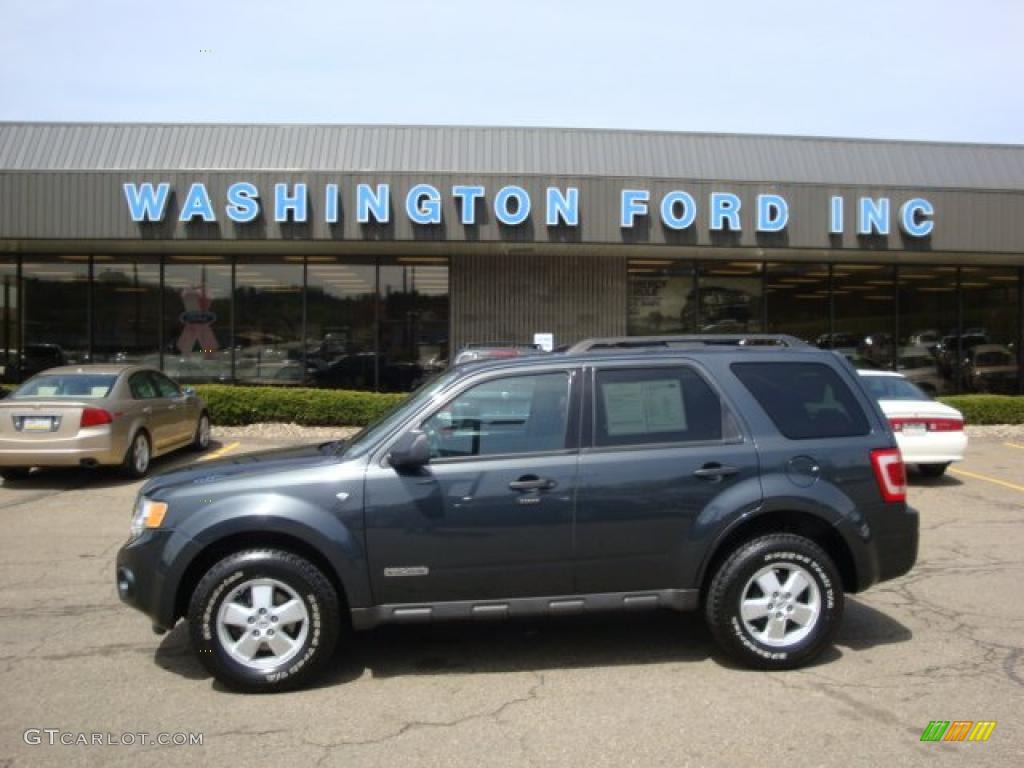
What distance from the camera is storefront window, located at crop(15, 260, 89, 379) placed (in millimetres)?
19250

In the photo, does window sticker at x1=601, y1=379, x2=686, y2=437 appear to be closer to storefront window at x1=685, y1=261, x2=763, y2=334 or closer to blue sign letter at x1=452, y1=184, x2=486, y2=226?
blue sign letter at x1=452, y1=184, x2=486, y2=226

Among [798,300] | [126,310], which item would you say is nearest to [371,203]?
[126,310]

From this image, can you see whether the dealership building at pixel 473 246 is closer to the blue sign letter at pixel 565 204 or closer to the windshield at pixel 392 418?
the blue sign letter at pixel 565 204

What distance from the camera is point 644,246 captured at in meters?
17.4

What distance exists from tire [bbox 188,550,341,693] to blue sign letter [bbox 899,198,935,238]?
16027mm

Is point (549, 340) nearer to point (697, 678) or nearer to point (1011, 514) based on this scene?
point (1011, 514)

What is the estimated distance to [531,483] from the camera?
15.5 feet

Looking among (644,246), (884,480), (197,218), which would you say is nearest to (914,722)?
(884,480)

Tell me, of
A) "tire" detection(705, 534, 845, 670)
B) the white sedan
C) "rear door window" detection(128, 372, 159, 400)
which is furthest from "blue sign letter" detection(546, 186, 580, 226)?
"tire" detection(705, 534, 845, 670)

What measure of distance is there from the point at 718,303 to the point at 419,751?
1716 centimetres

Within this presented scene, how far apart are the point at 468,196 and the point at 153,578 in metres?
12.6

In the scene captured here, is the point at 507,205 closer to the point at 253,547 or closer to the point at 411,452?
the point at 411,452

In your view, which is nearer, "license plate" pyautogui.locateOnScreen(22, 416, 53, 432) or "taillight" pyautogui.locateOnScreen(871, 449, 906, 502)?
"taillight" pyautogui.locateOnScreen(871, 449, 906, 502)

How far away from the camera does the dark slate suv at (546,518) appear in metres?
4.61
